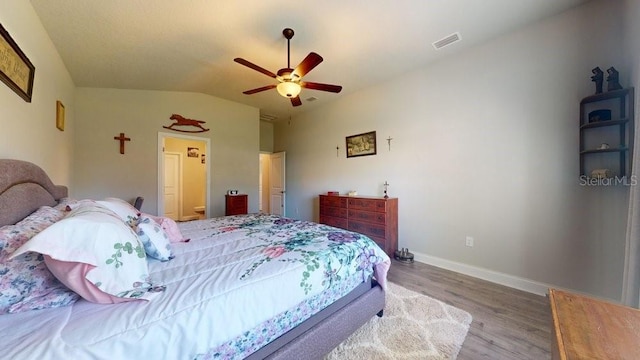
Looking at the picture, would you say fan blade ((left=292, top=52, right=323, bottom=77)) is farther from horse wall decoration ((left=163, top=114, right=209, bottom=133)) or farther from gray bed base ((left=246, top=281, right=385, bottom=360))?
horse wall decoration ((left=163, top=114, right=209, bottom=133))

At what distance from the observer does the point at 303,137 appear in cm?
555

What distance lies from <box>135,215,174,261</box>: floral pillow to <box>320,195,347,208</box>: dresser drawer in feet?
9.63

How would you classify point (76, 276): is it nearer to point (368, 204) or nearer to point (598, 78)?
point (368, 204)

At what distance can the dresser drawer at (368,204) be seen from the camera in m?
3.50

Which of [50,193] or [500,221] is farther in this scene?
[500,221]

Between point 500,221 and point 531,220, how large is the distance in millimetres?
274

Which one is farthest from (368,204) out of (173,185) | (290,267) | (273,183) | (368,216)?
(173,185)

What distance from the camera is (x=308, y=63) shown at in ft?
7.41

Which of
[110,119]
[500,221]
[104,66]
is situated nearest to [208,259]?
[500,221]

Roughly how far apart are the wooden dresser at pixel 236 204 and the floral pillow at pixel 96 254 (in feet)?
12.3

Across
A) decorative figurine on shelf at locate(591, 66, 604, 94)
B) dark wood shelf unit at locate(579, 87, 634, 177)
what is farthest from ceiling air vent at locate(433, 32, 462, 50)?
dark wood shelf unit at locate(579, 87, 634, 177)

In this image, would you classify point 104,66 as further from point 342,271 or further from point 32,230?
point 342,271

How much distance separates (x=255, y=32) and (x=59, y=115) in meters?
2.42

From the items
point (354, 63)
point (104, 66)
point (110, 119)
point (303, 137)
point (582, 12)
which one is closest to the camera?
point (582, 12)
